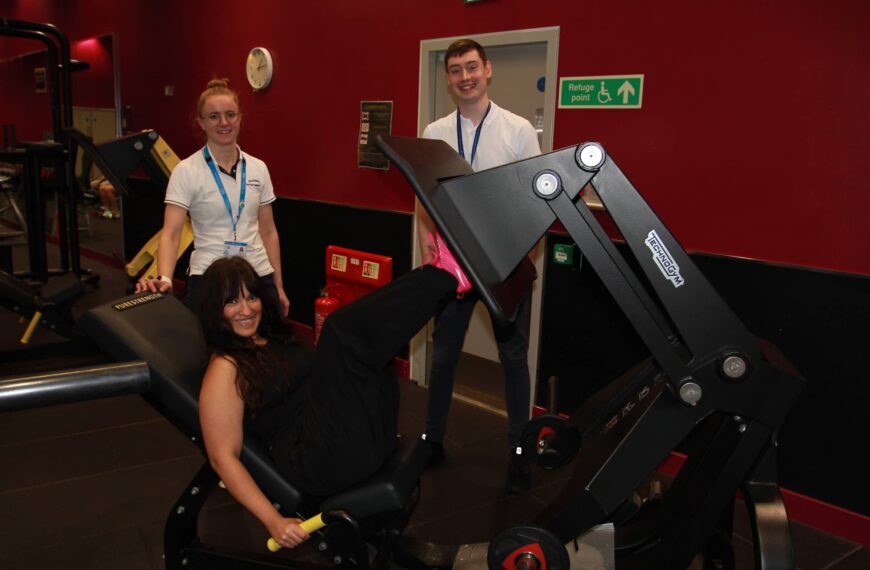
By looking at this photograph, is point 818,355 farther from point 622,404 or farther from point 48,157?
point 48,157

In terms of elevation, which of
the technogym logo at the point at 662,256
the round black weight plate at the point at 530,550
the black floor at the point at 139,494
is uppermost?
the technogym logo at the point at 662,256

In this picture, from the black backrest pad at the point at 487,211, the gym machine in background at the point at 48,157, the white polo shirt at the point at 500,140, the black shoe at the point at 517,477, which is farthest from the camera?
the gym machine in background at the point at 48,157

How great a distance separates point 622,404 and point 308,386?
81 centimetres

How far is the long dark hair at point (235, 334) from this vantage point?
1.77 m

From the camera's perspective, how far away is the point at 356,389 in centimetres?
169

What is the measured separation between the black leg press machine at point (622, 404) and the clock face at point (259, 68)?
3228 mm

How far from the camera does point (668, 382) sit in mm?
1482

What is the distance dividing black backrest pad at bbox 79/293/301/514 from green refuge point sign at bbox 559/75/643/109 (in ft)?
6.16

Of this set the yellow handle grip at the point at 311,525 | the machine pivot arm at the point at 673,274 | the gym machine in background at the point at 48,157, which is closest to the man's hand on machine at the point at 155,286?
the yellow handle grip at the point at 311,525

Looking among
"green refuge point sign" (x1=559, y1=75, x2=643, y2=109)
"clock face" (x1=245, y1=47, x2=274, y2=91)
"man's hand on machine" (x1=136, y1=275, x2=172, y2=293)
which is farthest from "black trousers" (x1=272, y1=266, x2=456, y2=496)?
"clock face" (x1=245, y1=47, x2=274, y2=91)

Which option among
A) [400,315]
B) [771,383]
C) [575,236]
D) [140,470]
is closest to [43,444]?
[140,470]

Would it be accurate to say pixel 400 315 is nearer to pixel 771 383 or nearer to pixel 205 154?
pixel 771 383

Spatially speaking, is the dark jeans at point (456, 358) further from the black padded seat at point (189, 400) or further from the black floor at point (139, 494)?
the black padded seat at point (189, 400)

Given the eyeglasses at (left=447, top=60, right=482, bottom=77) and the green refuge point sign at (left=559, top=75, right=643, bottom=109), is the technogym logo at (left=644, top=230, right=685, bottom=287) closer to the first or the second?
the eyeglasses at (left=447, top=60, right=482, bottom=77)
